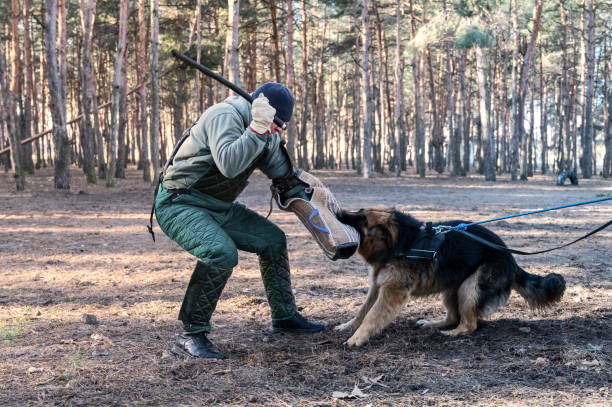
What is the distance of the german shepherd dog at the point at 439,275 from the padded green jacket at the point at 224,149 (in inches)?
31.5

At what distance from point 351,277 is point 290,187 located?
2.87 metres

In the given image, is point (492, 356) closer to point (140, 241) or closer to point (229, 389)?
point (229, 389)

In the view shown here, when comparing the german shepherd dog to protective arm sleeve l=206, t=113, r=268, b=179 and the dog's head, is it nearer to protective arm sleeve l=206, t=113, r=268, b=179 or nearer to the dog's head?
the dog's head

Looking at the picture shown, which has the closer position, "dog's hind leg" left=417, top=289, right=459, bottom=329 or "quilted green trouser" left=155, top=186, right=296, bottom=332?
"quilted green trouser" left=155, top=186, right=296, bottom=332

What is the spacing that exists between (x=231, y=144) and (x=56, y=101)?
15.0 meters

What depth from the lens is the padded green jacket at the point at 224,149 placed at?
3.67 m

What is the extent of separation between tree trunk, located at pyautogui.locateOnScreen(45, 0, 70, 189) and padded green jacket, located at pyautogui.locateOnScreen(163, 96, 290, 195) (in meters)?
14.2

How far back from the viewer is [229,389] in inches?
133

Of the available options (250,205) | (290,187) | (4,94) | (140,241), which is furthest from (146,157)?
(290,187)

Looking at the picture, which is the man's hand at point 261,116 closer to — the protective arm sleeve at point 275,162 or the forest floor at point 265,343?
the protective arm sleeve at point 275,162

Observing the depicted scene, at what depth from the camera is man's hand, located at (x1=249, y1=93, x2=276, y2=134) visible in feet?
→ 12.0

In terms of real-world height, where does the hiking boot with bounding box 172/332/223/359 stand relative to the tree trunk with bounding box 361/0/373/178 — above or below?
below

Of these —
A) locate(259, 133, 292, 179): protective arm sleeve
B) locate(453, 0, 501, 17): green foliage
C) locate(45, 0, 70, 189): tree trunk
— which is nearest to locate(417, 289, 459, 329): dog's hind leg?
locate(259, 133, 292, 179): protective arm sleeve

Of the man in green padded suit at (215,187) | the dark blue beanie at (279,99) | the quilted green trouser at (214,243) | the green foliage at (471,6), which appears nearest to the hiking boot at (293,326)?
the quilted green trouser at (214,243)
